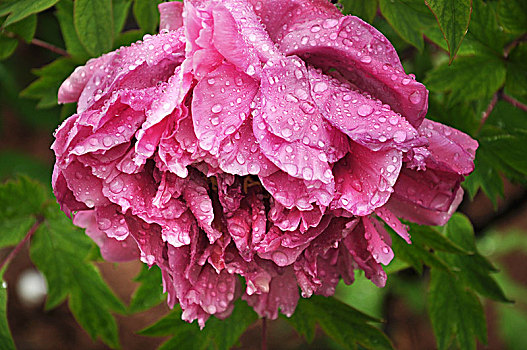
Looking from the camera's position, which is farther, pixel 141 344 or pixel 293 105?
pixel 141 344

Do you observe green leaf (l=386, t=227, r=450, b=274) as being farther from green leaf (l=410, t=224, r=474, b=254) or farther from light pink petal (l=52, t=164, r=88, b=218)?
light pink petal (l=52, t=164, r=88, b=218)

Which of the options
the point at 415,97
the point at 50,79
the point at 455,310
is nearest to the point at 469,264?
the point at 455,310

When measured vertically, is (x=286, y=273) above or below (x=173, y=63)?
below

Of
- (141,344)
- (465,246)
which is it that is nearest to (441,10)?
(465,246)

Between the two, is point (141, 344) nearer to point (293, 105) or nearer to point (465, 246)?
point (465, 246)

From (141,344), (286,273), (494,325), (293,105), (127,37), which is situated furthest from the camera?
(494,325)

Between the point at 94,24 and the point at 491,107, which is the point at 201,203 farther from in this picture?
the point at 491,107

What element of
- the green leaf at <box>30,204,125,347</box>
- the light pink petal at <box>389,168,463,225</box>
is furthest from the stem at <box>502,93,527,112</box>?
the green leaf at <box>30,204,125,347</box>
